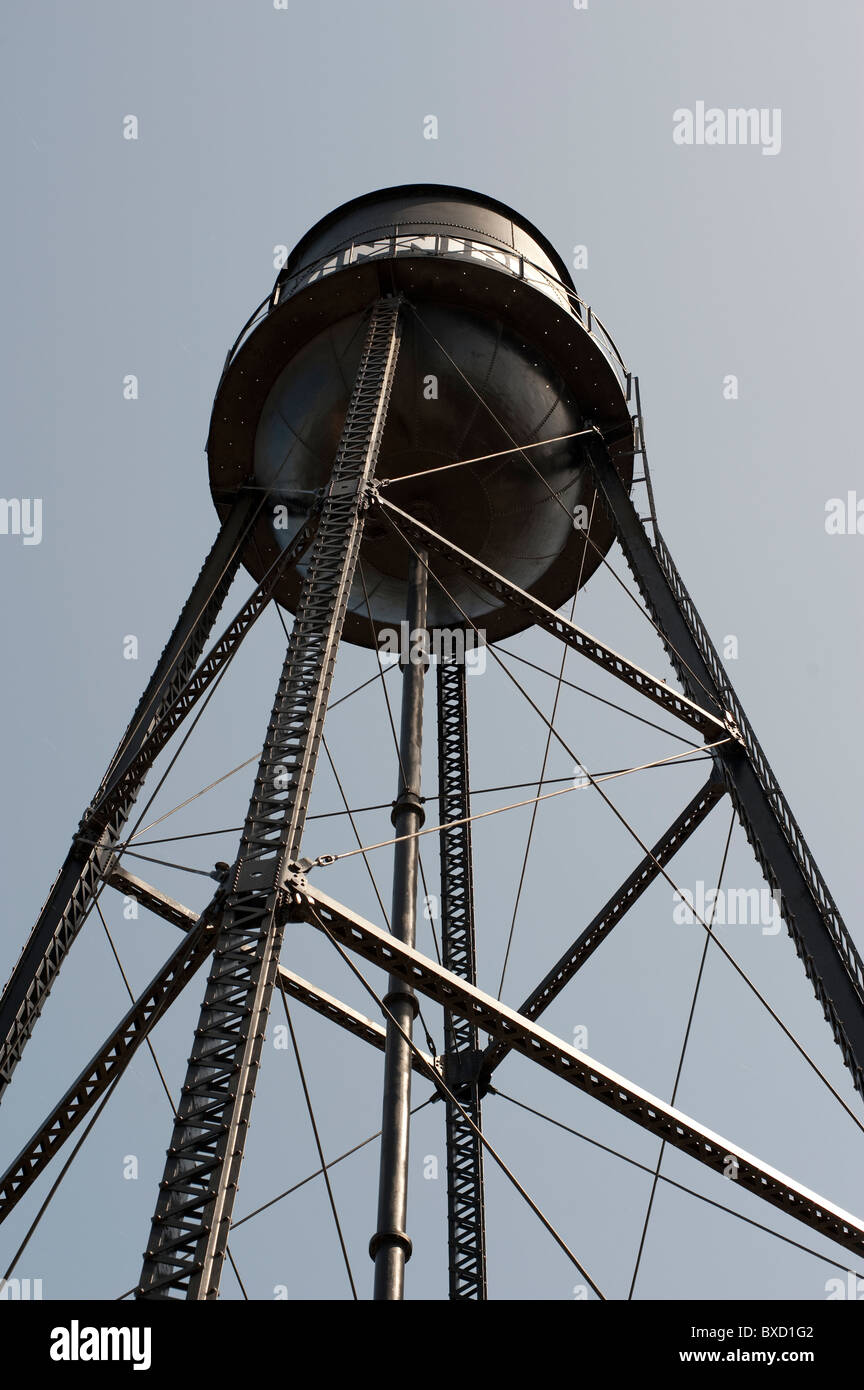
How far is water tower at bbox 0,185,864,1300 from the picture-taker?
309 inches

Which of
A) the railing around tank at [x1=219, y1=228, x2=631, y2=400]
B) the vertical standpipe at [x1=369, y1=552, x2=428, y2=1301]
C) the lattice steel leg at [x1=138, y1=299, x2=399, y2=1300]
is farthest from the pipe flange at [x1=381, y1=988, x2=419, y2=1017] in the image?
the railing around tank at [x1=219, y1=228, x2=631, y2=400]

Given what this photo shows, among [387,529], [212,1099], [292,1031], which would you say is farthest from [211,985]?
[387,529]

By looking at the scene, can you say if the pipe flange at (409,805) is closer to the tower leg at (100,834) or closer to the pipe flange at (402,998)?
the pipe flange at (402,998)

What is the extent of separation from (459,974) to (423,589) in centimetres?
408

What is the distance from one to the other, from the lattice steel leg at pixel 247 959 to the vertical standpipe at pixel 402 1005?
55.8 inches

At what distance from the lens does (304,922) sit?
7.10 metres

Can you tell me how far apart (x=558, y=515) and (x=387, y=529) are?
6.01ft

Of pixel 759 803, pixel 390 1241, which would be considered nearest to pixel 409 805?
pixel 759 803

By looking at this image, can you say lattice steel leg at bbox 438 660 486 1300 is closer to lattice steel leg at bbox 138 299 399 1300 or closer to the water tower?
the water tower

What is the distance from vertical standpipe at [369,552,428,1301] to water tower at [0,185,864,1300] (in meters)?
0.02

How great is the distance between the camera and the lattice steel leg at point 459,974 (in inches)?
458

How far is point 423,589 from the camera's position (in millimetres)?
12531

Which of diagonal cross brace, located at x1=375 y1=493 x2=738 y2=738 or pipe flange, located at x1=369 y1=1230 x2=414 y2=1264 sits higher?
diagonal cross brace, located at x1=375 y1=493 x2=738 y2=738

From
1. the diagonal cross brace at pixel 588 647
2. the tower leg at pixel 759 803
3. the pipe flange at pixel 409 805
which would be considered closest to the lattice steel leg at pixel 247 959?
the diagonal cross brace at pixel 588 647
